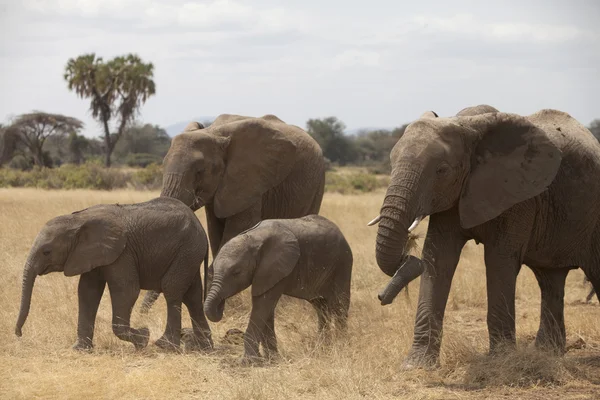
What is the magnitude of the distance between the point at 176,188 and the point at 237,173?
0.96 m

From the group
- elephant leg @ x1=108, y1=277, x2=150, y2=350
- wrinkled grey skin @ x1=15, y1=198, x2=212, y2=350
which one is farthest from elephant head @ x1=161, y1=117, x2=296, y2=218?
elephant leg @ x1=108, y1=277, x2=150, y2=350

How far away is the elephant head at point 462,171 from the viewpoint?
23.5ft

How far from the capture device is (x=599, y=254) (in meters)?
8.61

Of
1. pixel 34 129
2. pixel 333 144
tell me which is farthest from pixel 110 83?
pixel 333 144

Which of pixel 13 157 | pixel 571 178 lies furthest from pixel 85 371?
pixel 13 157

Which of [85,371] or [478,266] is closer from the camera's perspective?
[85,371]

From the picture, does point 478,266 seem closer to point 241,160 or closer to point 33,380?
point 241,160

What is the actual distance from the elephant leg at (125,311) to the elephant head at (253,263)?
1.00 meters

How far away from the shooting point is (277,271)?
821 cm

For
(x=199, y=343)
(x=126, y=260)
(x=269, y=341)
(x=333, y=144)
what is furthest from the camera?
Answer: (x=333, y=144)

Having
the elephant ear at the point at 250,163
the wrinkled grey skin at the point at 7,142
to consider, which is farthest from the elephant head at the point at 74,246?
the wrinkled grey skin at the point at 7,142

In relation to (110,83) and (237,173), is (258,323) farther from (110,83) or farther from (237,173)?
(110,83)

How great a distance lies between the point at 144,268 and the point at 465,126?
11.0ft

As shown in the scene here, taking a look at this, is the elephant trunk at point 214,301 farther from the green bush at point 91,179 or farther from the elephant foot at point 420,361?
the green bush at point 91,179
